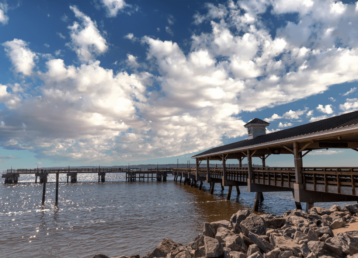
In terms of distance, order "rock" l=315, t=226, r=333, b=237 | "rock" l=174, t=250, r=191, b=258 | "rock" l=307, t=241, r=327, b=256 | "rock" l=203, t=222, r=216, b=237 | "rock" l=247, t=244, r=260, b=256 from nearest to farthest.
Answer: "rock" l=307, t=241, r=327, b=256, "rock" l=247, t=244, r=260, b=256, "rock" l=174, t=250, r=191, b=258, "rock" l=315, t=226, r=333, b=237, "rock" l=203, t=222, r=216, b=237

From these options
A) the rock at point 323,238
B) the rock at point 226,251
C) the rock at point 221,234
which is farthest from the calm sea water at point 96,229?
the rock at point 323,238

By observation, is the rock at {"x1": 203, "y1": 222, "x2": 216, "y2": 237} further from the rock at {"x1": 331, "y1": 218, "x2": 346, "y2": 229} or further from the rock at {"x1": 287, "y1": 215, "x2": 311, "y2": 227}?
the rock at {"x1": 331, "y1": 218, "x2": 346, "y2": 229}

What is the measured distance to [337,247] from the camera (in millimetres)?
7008

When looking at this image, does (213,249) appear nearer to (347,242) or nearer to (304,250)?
(304,250)

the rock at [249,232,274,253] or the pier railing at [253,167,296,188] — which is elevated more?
the pier railing at [253,167,296,188]

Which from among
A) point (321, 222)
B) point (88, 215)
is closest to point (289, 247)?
point (321, 222)

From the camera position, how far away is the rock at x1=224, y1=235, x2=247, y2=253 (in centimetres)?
812

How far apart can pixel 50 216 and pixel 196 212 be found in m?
13.4

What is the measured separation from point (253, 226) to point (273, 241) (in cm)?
109

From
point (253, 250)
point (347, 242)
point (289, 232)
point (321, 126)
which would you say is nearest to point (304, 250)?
point (347, 242)

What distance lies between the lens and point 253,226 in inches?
367

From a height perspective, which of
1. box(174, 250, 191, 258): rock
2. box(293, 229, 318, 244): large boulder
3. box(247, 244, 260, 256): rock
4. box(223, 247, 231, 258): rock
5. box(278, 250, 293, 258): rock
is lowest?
box(174, 250, 191, 258): rock

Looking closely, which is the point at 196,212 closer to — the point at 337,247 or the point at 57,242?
the point at 57,242

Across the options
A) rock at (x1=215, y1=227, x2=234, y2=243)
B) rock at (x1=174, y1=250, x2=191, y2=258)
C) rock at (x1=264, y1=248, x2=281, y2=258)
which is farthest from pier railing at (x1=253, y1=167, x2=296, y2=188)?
rock at (x1=174, y1=250, x2=191, y2=258)
